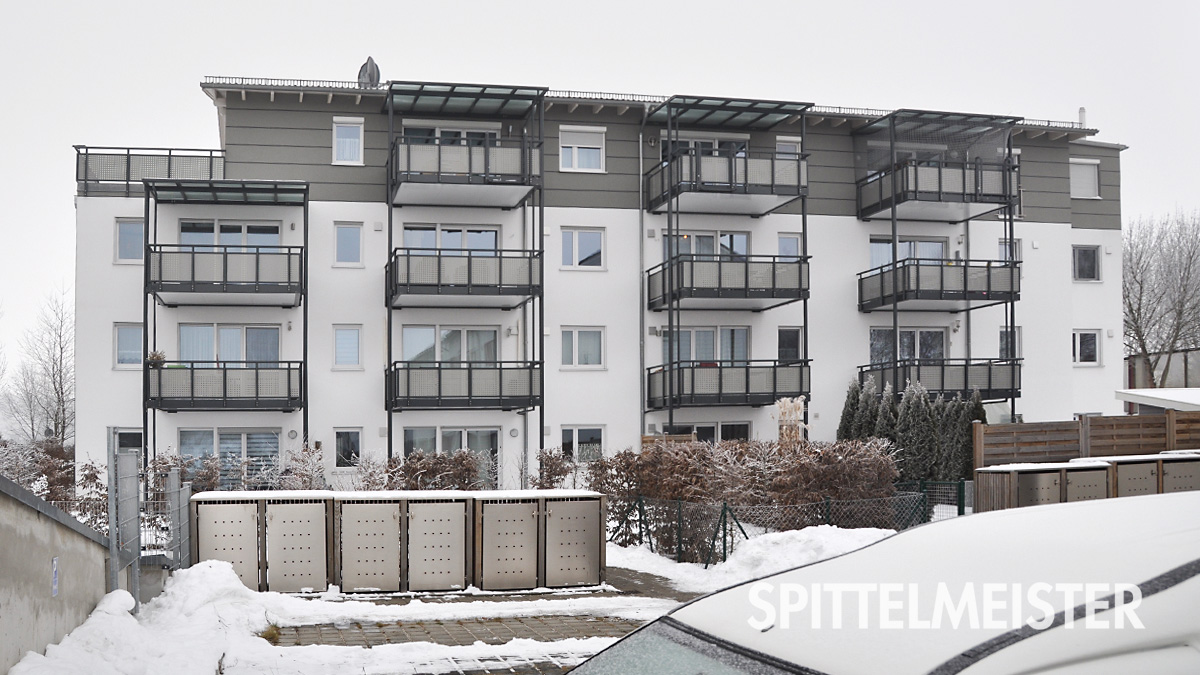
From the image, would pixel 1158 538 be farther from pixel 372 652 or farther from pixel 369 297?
pixel 369 297

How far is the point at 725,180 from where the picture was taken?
28922 mm

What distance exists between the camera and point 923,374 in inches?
1178

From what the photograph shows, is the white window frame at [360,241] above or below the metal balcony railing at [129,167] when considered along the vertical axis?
below

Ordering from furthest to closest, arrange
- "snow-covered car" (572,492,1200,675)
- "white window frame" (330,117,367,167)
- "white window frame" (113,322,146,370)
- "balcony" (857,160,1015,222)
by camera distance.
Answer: "balcony" (857,160,1015,222), "white window frame" (330,117,367,167), "white window frame" (113,322,146,370), "snow-covered car" (572,492,1200,675)

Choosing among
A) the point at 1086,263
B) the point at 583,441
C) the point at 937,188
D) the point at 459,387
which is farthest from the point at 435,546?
the point at 1086,263

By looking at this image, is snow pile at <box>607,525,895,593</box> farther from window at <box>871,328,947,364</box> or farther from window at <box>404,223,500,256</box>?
window at <box>871,328,947,364</box>

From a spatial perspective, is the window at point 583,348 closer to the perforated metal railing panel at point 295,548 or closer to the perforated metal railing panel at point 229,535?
the perforated metal railing panel at point 295,548

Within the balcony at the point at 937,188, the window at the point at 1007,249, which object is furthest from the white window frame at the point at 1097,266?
the balcony at the point at 937,188

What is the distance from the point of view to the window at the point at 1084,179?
1383 inches

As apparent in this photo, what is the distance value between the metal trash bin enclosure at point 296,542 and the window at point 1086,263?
28981 millimetres

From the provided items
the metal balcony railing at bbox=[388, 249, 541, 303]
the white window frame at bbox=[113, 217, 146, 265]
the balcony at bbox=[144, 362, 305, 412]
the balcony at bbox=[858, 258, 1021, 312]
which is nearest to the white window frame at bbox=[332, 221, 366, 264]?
the metal balcony railing at bbox=[388, 249, 541, 303]

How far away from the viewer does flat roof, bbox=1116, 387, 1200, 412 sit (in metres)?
23.7

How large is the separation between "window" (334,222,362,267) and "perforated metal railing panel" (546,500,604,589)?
16.3 metres

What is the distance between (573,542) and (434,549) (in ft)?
6.20
